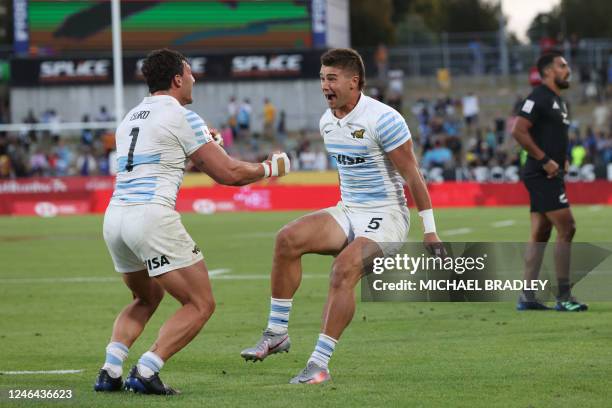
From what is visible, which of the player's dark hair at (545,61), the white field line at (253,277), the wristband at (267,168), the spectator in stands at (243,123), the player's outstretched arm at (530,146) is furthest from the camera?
the spectator in stands at (243,123)

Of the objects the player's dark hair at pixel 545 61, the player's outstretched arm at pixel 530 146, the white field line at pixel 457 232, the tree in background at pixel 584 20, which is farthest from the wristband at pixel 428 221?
the tree in background at pixel 584 20

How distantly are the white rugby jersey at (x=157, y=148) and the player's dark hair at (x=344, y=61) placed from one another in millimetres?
1071

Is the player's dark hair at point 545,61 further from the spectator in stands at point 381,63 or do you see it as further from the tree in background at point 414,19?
the tree in background at point 414,19

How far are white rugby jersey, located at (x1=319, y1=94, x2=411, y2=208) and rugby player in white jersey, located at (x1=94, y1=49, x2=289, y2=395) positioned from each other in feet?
2.50

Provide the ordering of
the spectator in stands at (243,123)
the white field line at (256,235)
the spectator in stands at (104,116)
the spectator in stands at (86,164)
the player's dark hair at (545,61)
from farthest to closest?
the spectator in stands at (104,116)
the spectator in stands at (243,123)
the spectator in stands at (86,164)
the white field line at (256,235)
the player's dark hair at (545,61)

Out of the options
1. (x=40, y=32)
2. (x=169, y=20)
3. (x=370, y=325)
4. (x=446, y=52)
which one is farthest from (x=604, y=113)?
(x=370, y=325)

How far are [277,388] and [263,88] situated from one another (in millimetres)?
46031

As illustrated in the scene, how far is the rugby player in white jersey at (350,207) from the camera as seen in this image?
8398 mm

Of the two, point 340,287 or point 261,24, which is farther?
point 261,24

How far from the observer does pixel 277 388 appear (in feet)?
26.9

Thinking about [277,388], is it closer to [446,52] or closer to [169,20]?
[169,20]

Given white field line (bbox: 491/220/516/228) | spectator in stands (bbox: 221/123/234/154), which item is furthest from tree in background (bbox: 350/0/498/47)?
white field line (bbox: 491/220/516/228)

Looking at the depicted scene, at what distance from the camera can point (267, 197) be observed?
116ft

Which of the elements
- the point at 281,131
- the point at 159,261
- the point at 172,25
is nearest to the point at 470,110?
the point at 281,131
